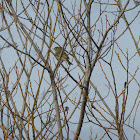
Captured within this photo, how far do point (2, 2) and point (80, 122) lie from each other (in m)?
2.39

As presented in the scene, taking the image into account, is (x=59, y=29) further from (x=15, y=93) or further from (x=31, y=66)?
(x=15, y=93)

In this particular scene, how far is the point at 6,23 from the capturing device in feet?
13.4

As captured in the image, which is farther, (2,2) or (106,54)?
(2,2)

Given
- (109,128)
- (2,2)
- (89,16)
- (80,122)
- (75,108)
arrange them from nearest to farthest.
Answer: (80,122)
(109,128)
(89,16)
(75,108)
(2,2)

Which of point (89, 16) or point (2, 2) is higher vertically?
point (2, 2)

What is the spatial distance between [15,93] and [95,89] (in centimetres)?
138

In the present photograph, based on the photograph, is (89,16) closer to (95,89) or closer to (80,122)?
(95,89)

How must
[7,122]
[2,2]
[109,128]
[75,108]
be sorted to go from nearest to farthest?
[109,128]
[75,108]
[2,2]
[7,122]

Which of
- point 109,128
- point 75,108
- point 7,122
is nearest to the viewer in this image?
point 109,128

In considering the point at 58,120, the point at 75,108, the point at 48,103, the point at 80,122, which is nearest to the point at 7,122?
the point at 48,103

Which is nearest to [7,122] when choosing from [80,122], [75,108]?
[75,108]

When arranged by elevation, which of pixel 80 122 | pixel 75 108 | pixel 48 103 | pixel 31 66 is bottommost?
pixel 80 122

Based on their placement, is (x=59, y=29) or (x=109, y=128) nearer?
(x=109, y=128)

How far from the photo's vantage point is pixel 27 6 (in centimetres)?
398
